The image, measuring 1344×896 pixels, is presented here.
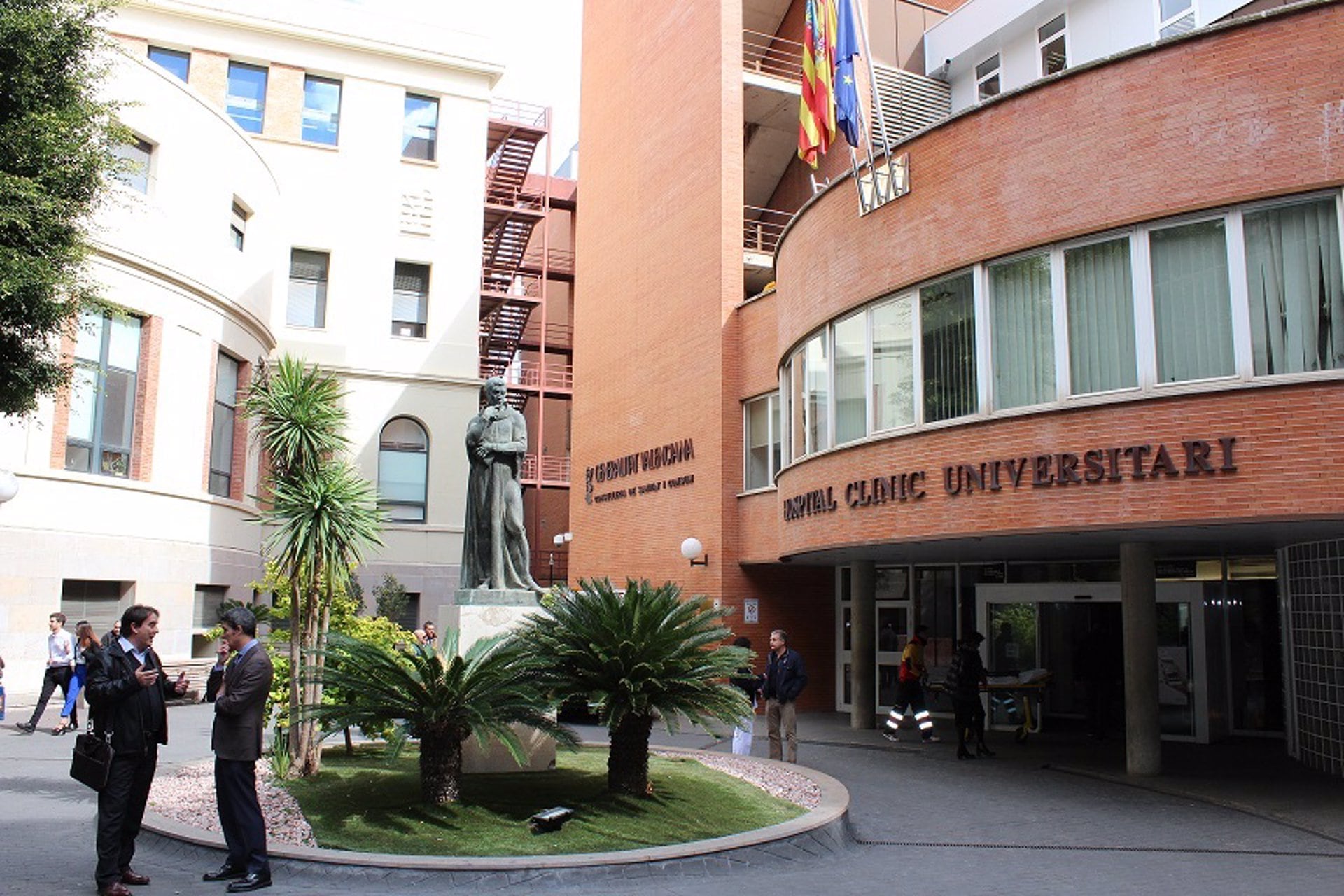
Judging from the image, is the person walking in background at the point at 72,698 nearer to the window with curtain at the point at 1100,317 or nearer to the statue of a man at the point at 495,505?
the statue of a man at the point at 495,505

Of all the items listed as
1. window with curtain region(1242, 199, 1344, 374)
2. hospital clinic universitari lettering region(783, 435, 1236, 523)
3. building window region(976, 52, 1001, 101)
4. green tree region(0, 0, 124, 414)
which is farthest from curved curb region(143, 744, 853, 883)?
building window region(976, 52, 1001, 101)

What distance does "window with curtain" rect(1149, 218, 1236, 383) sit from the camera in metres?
11.7

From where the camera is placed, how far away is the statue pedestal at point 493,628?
445 inches

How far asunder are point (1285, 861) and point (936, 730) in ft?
32.0

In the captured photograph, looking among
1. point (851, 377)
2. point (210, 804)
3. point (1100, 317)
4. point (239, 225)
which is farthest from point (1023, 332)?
point (239, 225)

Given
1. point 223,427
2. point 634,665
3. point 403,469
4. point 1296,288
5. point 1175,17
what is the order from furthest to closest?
point 403,469 → point 223,427 → point 1175,17 → point 1296,288 → point 634,665

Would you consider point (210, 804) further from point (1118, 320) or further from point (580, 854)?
point (1118, 320)

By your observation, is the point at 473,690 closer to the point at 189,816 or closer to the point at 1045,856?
the point at 189,816

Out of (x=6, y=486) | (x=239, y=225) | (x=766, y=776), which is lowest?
(x=766, y=776)

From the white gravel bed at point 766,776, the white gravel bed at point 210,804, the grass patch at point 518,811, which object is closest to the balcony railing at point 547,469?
the white gravel bed at point 766,776

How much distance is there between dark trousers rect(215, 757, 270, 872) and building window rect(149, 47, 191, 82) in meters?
28.6

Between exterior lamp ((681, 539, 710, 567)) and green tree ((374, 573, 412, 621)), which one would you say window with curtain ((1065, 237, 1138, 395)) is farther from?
green tree ((374, 573, 412, 621))

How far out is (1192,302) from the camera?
1192cm

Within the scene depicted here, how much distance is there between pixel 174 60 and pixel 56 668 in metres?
21.1
